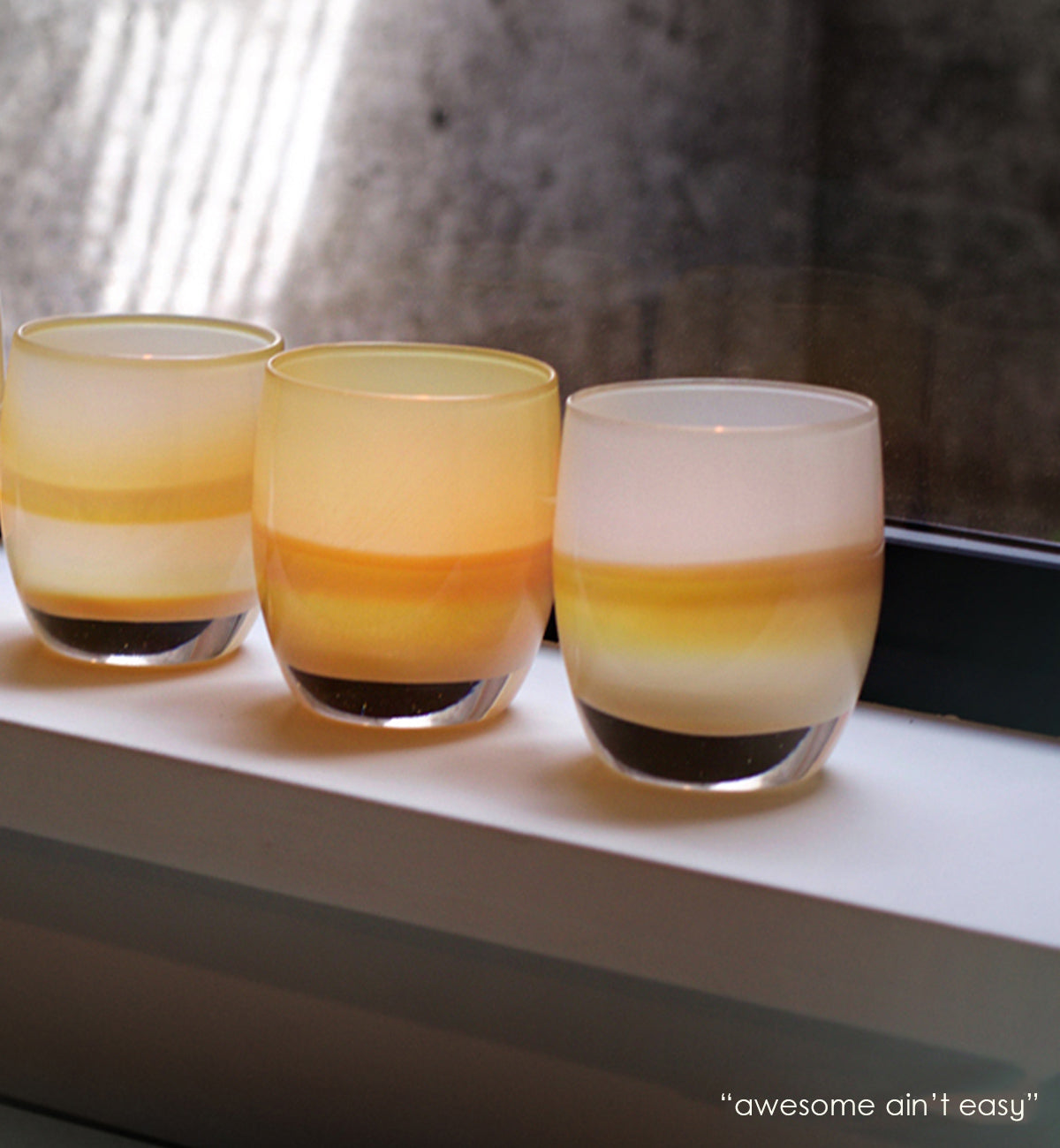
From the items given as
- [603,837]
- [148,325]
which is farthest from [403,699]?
[148,325]

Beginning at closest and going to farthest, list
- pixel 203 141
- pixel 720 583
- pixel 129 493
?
pixel 720 583 < pixel 129 493 < pixel 203 141

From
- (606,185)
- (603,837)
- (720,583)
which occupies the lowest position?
(603,837)

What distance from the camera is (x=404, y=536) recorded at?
0.57m

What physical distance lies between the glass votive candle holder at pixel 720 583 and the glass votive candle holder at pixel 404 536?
31 mm

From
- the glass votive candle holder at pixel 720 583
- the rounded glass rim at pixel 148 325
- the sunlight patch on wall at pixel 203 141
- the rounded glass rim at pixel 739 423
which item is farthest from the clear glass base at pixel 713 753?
the sunlight patch on wall at pixel 203 141

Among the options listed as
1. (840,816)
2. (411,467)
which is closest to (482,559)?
(411,467)

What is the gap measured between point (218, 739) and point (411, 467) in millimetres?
157

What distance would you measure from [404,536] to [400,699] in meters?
0.08

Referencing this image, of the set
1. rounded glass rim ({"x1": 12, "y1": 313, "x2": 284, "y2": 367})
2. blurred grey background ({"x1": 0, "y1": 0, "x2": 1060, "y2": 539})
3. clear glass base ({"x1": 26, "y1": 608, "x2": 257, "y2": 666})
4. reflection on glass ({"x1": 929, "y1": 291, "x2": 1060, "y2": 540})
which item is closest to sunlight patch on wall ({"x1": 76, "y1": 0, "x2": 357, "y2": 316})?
blurred grey background ({"x1": 0, "y1": 0, "x2": 1060, "y2": 539})

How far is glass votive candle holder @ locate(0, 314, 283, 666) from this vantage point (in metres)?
0.63

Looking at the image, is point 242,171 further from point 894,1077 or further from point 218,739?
point 894,1077

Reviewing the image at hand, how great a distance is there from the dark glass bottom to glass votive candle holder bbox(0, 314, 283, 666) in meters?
0.08

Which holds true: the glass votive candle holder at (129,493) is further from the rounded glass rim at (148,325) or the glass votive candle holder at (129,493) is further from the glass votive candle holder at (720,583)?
the glass votive candle holder at (720,583)

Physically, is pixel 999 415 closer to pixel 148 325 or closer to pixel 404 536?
pixel 404 536
